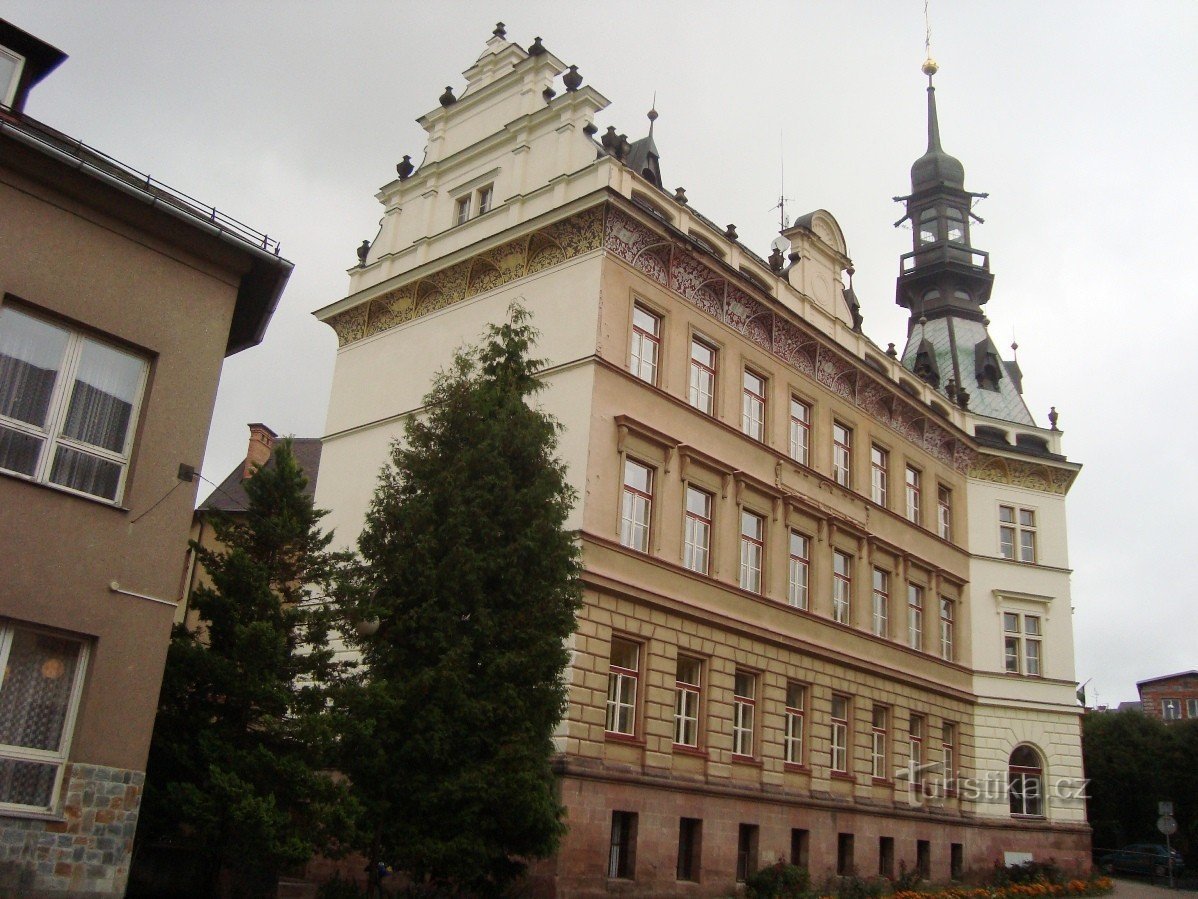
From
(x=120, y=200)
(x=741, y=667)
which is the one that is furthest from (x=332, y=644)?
(x=120, y=200)

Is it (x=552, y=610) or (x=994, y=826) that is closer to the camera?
(x=552, y=610)

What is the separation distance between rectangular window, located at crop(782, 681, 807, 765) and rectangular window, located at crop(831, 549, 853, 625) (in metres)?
2.59

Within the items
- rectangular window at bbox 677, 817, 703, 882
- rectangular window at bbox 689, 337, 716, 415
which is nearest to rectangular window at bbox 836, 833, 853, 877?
rectangular window at bbox 677, 817, 703, 882

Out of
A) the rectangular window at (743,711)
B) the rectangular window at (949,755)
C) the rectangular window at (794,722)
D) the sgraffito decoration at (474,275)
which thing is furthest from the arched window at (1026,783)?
the sgraffito decoration at (474,275)

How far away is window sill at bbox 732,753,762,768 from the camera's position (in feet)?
82.3

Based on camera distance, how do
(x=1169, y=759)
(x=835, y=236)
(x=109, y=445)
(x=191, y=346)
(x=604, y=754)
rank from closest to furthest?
1. (x=109, y=445)
2. (x=191, y=346)
3. (x=604, y=754)
4. (x=835, y=236)
5. (x=1169, y=759)

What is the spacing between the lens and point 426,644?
16.8 m

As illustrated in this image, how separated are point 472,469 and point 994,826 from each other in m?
24.0

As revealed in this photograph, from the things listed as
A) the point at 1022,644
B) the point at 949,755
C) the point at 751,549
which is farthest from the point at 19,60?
the point at 1022,644

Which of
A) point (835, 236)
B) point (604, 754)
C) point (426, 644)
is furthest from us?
point (835, 236)

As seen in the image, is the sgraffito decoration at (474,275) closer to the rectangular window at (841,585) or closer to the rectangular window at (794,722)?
the rectangular window at (841,585)

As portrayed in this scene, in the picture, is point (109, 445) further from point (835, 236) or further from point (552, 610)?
point (835, 236)

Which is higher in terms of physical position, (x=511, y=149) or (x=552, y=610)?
(x=511, y=149)

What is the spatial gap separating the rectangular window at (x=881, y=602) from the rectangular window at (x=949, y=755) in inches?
180
